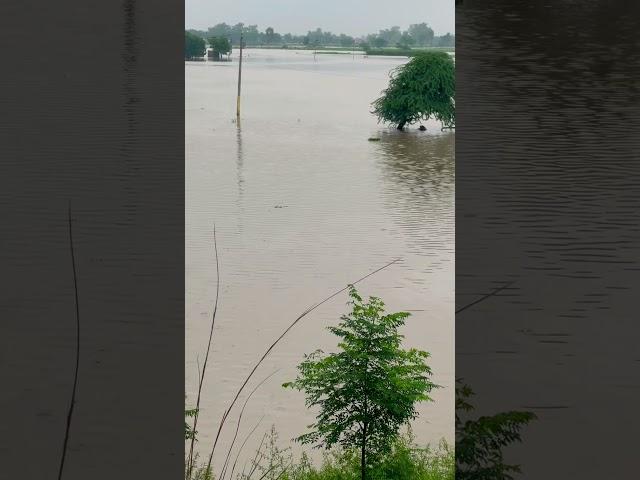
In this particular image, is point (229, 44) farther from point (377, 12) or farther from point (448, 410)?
point (448, 410)

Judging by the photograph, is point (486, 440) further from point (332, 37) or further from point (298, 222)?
point (332, 37)

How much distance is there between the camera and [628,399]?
5.82 feet

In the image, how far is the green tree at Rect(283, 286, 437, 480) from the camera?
7.63ft

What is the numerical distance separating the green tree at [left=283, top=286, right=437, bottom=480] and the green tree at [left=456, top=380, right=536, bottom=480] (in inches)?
22.0

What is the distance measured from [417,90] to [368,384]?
3.21 m

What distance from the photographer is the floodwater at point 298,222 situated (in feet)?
12.2

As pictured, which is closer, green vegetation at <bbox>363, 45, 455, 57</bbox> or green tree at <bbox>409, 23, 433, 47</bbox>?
green tree at <bbox>409, 23, 433, 47</bbox>

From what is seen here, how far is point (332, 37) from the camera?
4.85m

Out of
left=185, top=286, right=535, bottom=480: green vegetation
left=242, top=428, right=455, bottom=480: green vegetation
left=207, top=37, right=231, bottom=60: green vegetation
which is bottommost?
left=242, top=428, right=455, bottom=480: green vegetation

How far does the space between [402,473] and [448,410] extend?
2.58 feet

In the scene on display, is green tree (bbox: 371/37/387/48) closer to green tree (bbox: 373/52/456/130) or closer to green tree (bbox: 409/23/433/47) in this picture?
green tree (bbox: 409/23/433/47)

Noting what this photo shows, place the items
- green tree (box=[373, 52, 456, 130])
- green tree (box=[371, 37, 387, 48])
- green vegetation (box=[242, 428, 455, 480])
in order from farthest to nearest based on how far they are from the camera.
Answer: green tree (box=[373, 52, 456, 130]), green tree (box=[371, 37, 387, 48]), green vegetation (box=[242, 428, 455, 480])

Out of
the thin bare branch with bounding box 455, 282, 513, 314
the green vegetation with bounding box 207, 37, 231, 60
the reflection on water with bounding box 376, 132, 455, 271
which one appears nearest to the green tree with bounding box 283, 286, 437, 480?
the thin bare branch with bounding box 455, 282, 513, 314
